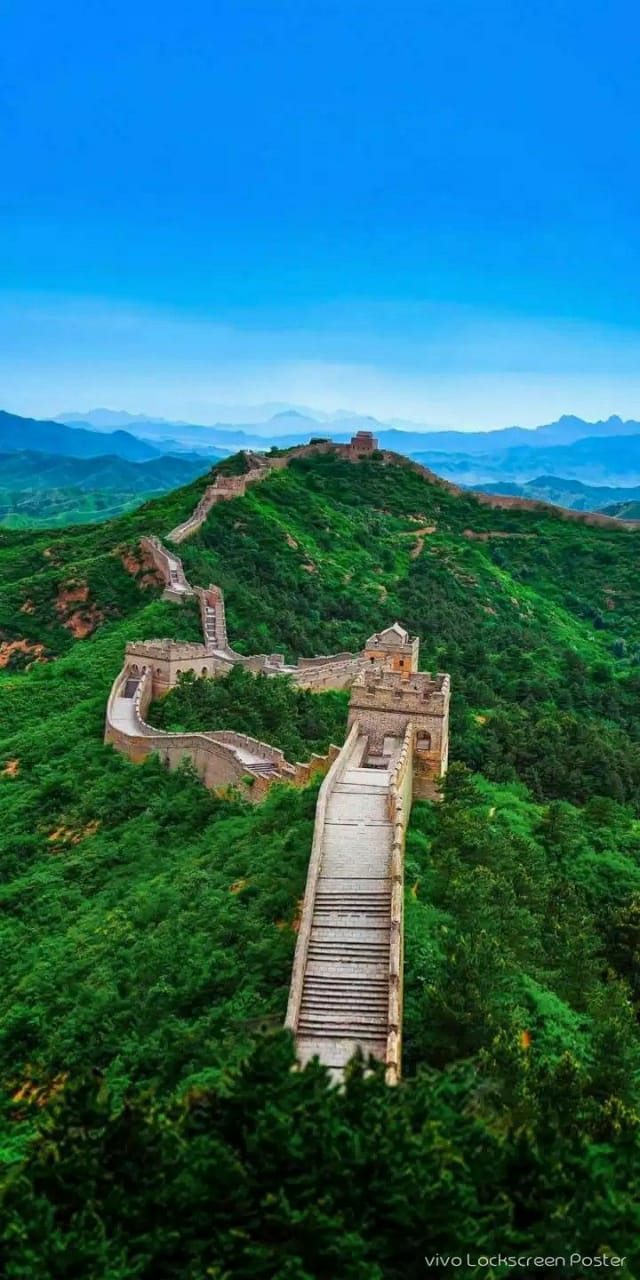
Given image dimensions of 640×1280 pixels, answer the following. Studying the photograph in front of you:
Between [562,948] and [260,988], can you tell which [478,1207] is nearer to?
[260,988]

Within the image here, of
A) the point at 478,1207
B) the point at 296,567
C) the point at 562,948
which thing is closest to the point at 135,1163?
the point at 478,1207

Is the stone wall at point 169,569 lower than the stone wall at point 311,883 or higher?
higher

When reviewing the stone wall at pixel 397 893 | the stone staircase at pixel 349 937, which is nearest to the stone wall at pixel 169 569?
the stone wall at pixel 397 893

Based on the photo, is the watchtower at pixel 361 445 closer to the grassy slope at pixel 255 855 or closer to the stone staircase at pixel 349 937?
the grassy slope at pixel 255 855

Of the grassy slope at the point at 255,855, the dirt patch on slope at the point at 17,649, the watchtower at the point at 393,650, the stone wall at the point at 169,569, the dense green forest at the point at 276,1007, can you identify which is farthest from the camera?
the dirt patch on slope at the point at 17,649

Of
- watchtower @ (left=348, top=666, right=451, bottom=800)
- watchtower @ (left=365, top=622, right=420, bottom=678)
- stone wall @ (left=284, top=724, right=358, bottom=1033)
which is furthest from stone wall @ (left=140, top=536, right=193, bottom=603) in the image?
stone wall @ (left=284, top=724, right=358, bottom=1033)

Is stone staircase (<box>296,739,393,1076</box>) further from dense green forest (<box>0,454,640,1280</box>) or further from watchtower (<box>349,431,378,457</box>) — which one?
watchtower (<box>349,431,378,457</box>)

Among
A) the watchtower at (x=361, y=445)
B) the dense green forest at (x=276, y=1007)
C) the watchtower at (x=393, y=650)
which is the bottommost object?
the dense green forest at (x=276, y=1007)
